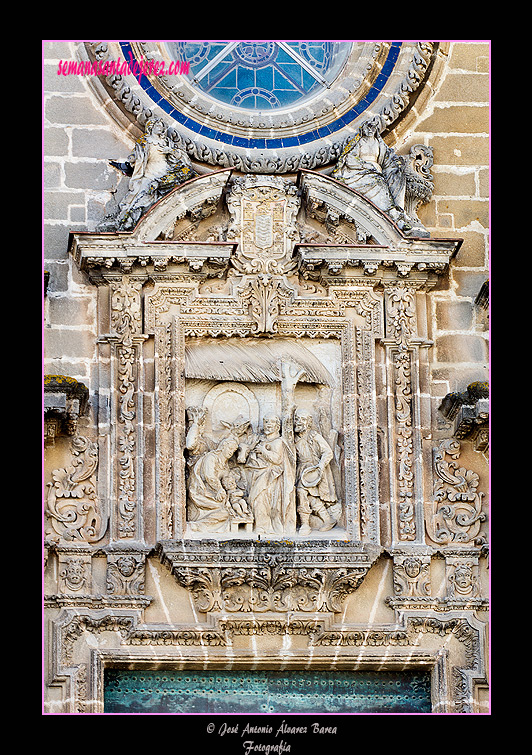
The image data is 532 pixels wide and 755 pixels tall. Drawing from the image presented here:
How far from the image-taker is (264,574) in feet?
45.8

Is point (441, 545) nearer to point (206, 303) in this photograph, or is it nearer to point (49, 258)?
point (206, 303)

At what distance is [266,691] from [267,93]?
15.4 feet

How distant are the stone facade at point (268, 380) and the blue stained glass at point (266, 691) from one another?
13 cm

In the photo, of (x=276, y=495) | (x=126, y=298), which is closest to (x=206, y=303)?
(x=126, y=298)

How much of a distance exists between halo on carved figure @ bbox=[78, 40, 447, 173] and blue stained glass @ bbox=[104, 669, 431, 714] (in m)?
3.87

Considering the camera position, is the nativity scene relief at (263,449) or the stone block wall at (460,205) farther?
the stone block wall at (460,205)

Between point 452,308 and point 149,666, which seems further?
point 452,308

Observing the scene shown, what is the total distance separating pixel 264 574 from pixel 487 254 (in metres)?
3.09

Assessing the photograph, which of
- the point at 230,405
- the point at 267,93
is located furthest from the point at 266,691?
the point at 267,93

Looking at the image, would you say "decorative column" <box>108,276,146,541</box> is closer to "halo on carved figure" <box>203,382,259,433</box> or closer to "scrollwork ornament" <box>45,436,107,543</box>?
"scrollwork ornament" <box>45,436,107,543</box>

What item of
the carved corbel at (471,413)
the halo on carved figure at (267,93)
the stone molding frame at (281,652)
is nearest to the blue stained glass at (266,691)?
the stone molding frame at (281,652)

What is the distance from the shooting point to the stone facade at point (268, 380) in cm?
1398

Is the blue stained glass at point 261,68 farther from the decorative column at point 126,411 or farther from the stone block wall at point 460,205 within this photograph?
the decorative column at point 126,411

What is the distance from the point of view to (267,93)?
15664 millimetres
